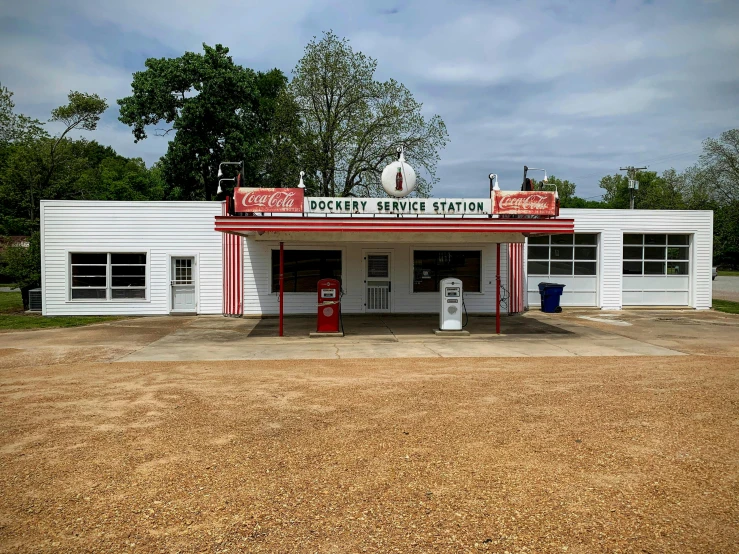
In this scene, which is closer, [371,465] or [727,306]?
[371,465]

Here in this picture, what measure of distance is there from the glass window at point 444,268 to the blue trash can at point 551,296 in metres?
2.42

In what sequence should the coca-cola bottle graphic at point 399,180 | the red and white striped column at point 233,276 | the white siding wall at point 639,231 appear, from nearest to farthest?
the coca-cola bottle graphic at point 399,180 → the red and white striped column at point 233,276 → the white siding wall at point 639,231

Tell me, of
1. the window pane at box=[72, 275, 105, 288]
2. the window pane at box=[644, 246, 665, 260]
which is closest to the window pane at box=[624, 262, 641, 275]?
the window pane at box=[644, 246, 665, 260]

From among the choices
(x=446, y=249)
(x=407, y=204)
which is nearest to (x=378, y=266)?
(x=446, y=249)

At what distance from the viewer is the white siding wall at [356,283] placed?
19.0m

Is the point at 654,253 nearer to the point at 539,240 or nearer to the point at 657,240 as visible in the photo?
the point at 657,240

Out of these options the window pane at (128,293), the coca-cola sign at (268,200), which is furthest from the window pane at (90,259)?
the coca-cola sign at (268,200)

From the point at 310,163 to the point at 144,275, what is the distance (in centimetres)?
1598

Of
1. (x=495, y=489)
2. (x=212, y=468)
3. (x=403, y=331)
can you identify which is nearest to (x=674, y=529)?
(x=495, y=489)

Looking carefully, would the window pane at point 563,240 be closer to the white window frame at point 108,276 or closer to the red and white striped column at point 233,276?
the red and white striped column at point 233,276

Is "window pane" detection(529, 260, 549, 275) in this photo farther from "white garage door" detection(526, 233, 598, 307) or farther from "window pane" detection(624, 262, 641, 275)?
"window pane" detection(624, 262, 641, 275)

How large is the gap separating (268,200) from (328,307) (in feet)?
10.3

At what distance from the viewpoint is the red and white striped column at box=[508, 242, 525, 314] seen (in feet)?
65.5

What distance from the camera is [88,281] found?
19.0 m
